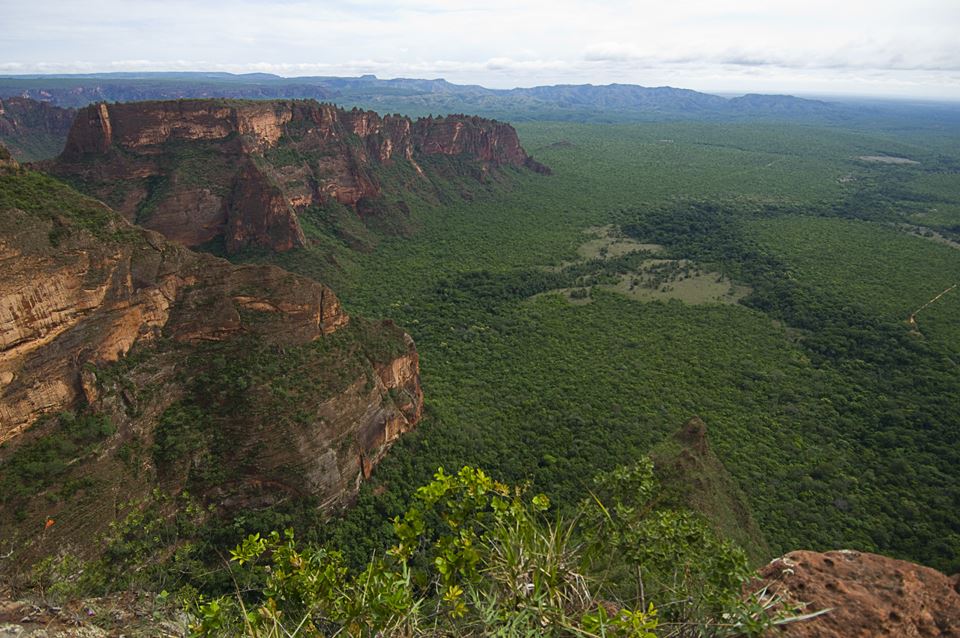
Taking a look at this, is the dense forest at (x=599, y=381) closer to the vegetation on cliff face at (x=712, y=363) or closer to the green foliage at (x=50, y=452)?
the green foliage at (x=50, y=452)

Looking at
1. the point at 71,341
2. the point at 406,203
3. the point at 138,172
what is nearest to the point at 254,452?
the point at 71,341

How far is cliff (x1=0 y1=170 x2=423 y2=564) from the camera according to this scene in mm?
20109

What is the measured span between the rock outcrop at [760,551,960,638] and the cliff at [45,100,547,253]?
214ft

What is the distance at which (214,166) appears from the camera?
209 feet

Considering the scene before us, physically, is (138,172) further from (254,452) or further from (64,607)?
(64,607)

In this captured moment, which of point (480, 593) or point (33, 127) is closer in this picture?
point (480, 593)

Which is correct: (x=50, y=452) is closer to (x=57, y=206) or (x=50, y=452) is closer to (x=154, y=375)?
(x=154, y=375)

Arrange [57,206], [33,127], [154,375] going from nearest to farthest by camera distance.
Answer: [57,206], [154,375], [33,127]

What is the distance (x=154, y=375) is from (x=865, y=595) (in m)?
28.4

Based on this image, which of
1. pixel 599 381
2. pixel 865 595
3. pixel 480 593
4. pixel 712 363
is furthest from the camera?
pixel 712 363

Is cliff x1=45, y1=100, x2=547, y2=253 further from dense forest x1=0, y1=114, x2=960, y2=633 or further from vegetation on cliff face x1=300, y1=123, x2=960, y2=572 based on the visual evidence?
vegetation on cliff face x1=300, y1=123, x2=960, y2=572

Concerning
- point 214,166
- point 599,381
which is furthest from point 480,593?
point 214,166

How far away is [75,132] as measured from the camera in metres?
58.6

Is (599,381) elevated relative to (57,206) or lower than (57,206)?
lower
